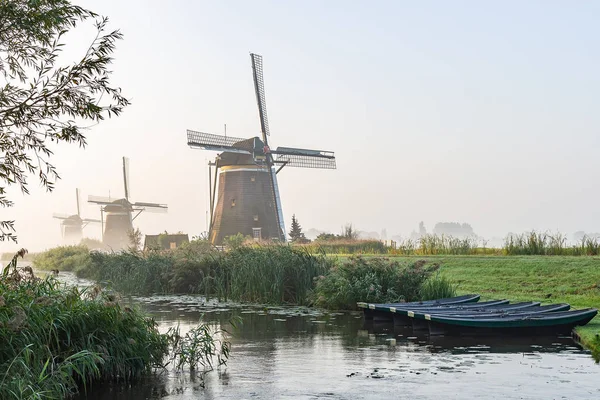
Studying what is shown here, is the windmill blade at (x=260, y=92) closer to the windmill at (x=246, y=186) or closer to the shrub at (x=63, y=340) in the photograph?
the windmill at (x=246, y=186)

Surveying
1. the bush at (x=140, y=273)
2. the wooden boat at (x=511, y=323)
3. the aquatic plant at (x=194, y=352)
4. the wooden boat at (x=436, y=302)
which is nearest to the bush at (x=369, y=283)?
the wooden boat at (x=436, y=302)

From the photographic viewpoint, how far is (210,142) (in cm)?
4612

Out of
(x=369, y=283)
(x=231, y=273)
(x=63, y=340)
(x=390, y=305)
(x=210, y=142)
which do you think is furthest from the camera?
(x=210, y=142)

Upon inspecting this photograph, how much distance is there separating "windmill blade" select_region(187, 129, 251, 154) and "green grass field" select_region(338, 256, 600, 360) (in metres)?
25.3

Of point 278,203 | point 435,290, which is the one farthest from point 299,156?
point 435,290

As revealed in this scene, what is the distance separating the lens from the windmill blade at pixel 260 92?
159 ft

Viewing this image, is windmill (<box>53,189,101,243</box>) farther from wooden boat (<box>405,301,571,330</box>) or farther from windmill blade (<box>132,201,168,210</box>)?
wooden boat (<box>405,301,571,330</box>)

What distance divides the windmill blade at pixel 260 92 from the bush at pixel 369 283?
1235 inches

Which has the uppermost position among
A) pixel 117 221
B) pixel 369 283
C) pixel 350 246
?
pixel 117 221

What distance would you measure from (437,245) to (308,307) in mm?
10952

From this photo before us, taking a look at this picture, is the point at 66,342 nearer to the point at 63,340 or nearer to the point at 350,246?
the point at 63,340

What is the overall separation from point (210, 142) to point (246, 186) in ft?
12.4

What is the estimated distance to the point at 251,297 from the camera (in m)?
19.6

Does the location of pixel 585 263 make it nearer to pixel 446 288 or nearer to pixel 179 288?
pixel 446 288
